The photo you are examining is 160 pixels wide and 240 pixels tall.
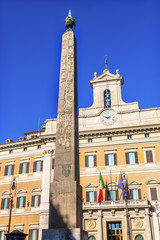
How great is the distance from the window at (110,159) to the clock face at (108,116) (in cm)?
338

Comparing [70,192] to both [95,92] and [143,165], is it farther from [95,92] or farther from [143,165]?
[95,92]

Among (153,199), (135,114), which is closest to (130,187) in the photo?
(153,199)

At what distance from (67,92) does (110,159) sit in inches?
596

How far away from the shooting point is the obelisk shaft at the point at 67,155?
34.0 ft

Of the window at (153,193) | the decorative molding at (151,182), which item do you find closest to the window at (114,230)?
the window at (153,193)

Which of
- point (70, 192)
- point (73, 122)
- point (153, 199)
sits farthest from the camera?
point (153, 199)

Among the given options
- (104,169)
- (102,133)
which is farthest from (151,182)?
(102,133)

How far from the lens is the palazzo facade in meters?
23.5

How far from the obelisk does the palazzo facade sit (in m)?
13.5

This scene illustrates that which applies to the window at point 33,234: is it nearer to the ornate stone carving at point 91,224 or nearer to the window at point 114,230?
the ornate stone carving at point 91,224

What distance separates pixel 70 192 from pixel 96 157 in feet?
54.6

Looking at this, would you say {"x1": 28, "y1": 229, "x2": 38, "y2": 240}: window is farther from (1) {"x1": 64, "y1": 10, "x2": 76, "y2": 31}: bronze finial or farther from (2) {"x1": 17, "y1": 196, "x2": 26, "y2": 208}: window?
(1) {"x1": 64, "y1": 10, "x2": 76, "y2": 31}: bronze finial

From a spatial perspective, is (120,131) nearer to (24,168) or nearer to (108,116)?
(108,116)

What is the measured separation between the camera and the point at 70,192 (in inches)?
421
